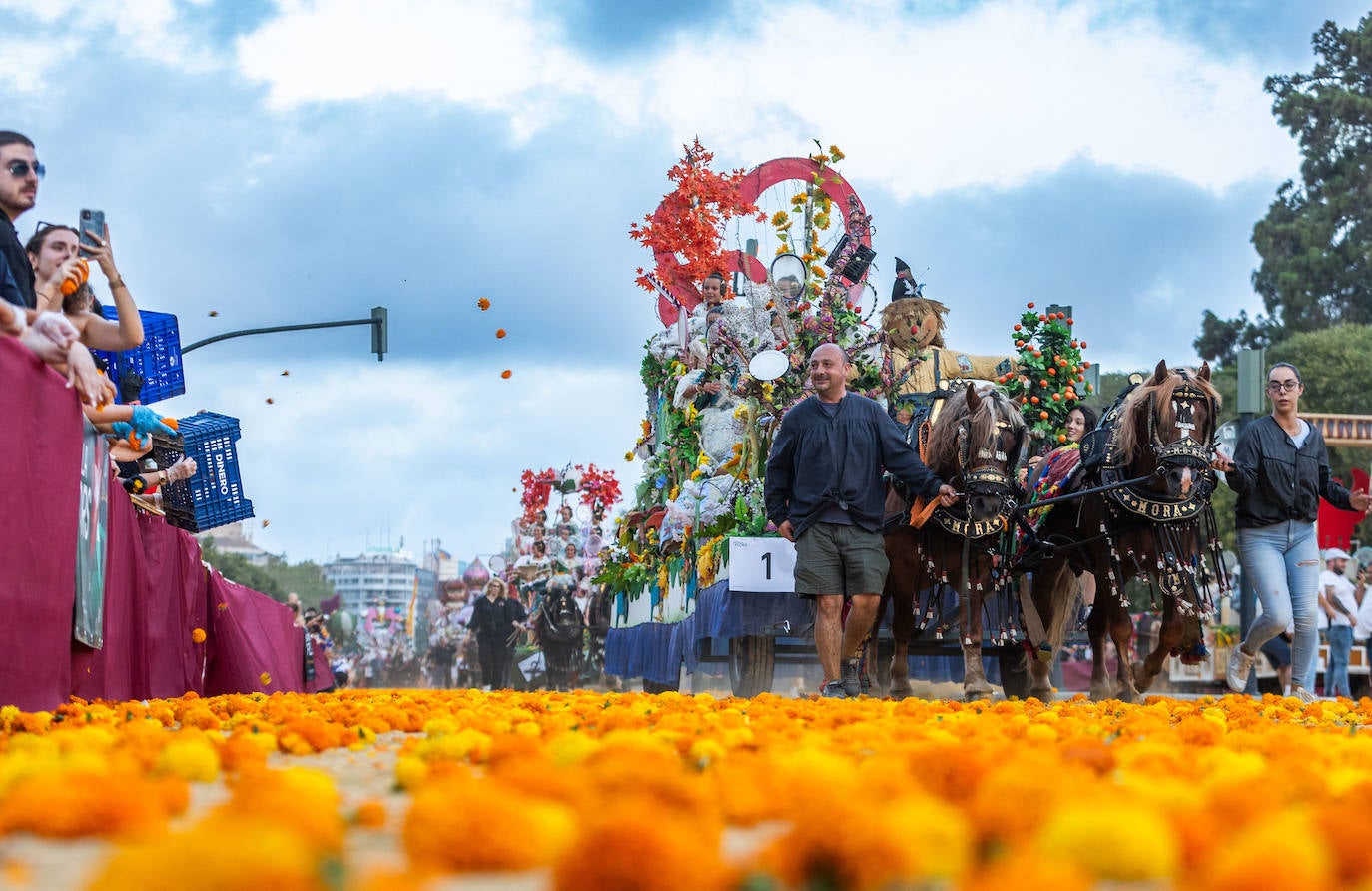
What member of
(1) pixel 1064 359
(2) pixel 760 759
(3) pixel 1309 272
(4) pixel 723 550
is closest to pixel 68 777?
(2) pixel 760 759

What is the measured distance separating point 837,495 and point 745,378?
13.6 feet

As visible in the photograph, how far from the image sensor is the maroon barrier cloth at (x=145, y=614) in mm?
7766

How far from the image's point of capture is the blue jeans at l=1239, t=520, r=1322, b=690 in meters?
10.5

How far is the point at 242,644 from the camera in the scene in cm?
1203

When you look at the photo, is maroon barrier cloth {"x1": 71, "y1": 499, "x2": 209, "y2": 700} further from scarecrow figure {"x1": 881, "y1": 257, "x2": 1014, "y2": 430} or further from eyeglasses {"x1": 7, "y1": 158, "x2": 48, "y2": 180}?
scarecrow figure {"x1": 881, "y1": 257, "x2": 1014, "y2": 430}

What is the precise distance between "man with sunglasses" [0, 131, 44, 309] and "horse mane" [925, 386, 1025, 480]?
5.96 meters

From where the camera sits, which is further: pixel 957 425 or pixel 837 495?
pixel 957 425

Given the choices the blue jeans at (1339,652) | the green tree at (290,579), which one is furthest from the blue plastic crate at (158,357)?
the green tree at (290,579)

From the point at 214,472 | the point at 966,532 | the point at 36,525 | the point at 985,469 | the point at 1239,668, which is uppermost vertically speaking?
the point at 214,472

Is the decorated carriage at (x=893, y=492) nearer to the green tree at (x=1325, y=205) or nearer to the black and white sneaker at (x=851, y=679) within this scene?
the black and white sneaker at (x=851, y=679)

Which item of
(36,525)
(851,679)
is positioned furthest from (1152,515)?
(36,525)

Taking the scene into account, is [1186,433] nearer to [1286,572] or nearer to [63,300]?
[1286,572]

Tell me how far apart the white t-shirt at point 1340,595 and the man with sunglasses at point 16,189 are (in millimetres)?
15543

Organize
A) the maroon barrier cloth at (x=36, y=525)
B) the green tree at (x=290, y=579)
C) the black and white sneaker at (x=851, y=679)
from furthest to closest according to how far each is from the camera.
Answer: the green tree at (x=290, y=579) → the black and white sneaker at (x=851, y=679) → the maroon barrier cloth at (x=36, y=525)
